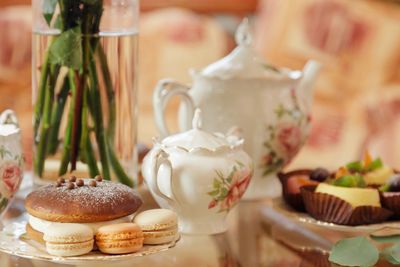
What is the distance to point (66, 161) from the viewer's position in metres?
1.26

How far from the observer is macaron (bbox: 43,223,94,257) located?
0.97 meters

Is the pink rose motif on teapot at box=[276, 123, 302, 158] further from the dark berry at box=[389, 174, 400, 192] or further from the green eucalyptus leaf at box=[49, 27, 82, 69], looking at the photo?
the green eucalyptus leaf at box=[49, 27, 82, 69]

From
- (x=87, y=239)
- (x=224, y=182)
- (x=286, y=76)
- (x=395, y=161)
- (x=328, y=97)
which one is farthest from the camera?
(x=328, y=97)

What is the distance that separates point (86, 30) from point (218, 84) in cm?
23

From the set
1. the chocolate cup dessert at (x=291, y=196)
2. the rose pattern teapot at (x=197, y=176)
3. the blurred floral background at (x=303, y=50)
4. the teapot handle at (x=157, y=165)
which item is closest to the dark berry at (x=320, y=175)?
the chocolate cup dessert at (x=291, y=196)

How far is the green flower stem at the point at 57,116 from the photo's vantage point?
49.1 inches

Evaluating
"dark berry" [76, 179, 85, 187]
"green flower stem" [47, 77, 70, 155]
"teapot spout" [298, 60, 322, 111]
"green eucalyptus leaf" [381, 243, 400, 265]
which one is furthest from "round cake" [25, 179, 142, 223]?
"teapot spout" [298, 60, 322, 111]

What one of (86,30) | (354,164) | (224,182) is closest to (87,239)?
(224,182)

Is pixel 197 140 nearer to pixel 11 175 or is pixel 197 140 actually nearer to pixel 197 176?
pixel 197 176

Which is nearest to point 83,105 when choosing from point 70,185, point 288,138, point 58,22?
point 58,22

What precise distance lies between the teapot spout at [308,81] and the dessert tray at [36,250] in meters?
0.45

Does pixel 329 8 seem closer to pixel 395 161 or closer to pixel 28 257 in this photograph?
pixel 395 161

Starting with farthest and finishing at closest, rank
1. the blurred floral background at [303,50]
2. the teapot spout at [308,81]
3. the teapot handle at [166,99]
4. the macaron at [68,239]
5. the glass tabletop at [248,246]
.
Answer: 1. the blurred floral background at [303,50]
2. the teapot spout at [308,81]
3. the teapot handle at [166,99]
4. the glass tabletop at [248,246]
5. the macaron at [68,239]

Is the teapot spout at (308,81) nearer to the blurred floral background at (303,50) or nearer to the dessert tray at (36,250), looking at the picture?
the dessert tray at (36,250)
